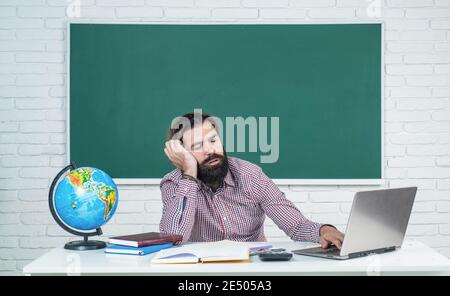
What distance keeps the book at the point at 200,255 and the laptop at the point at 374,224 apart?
0.25m

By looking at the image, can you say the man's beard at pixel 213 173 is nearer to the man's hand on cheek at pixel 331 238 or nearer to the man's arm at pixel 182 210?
the man's arm at pixel 182 210

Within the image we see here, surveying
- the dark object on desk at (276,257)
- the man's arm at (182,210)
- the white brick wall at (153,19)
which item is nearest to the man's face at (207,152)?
the man's arm at (182,210)

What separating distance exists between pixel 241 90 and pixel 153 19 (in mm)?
667

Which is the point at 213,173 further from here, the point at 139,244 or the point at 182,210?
the point at 139,244

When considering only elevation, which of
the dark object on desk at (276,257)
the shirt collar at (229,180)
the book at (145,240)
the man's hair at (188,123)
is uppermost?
the man's hair at (188,123)

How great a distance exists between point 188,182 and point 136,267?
0.71 metres

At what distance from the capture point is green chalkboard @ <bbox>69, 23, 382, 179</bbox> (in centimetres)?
352

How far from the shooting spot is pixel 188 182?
249 centimetres

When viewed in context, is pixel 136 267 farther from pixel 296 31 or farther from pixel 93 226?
pixel 296 31

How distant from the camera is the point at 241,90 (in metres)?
3.55

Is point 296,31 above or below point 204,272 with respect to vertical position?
above

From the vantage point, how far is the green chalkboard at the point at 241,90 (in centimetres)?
352

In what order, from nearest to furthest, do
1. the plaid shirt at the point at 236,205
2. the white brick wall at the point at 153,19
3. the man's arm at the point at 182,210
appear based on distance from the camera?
the man's arm at the point at 182,210, the plaid shirt at the point at 236,205, the white brick wall at the point at 153,19

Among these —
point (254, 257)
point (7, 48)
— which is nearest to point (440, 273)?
point (254, 257)
